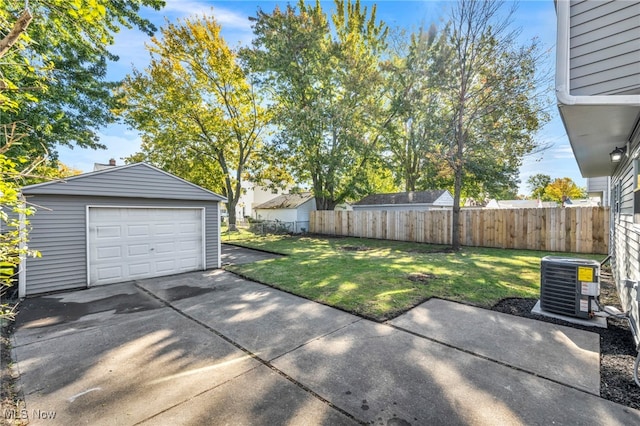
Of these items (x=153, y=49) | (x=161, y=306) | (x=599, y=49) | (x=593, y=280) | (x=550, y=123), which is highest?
(x=153, y=49)

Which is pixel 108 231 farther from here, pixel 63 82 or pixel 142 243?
pixel 63 82

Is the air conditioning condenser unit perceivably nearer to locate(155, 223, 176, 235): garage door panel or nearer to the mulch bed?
the mulch bed

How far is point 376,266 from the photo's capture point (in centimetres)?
810

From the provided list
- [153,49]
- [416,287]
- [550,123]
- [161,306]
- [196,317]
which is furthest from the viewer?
[153,49]

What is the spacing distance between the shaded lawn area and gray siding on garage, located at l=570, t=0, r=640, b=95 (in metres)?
3.46

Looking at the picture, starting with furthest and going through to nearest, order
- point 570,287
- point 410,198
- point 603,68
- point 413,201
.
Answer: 1. point 410,198
2. point 413,201
3. point 570,287
4. point 603,68

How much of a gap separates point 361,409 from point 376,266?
5.92 metres

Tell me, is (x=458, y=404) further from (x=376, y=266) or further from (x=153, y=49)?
(x=153, y=49)

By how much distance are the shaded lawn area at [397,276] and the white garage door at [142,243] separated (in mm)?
1412

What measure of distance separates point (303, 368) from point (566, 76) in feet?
14.8

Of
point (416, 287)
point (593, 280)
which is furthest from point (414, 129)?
point (593, 280)

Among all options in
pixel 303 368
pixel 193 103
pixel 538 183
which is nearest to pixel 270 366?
pixel 303 368

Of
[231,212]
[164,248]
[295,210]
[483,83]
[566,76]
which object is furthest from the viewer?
[295,210]

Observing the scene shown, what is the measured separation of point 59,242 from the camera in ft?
19.9
